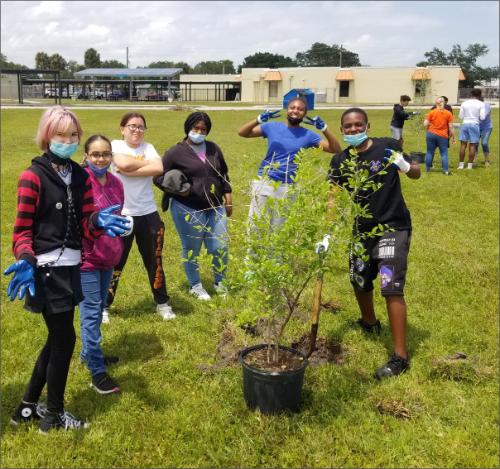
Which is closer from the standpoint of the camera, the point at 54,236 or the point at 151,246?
the point at 54,236

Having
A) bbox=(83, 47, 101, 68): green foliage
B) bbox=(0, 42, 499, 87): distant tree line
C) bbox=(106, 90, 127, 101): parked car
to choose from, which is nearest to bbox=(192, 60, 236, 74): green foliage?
bbox=(0, 42, 499, 87): distant tree line

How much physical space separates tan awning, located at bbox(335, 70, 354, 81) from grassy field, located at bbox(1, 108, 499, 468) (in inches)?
2546

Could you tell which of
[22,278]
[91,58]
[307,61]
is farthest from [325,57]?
[22,278]

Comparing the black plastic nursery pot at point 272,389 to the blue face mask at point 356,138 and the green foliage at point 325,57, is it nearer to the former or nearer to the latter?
the blue face mask at point 356,138

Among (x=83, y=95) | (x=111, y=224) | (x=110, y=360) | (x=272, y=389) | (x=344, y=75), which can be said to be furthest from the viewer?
(x=83, y=95)

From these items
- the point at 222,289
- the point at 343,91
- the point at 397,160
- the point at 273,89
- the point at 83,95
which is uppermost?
the point at 273,89

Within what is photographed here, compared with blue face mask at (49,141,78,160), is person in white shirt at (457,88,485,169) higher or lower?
higher

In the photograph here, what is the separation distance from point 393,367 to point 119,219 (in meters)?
2.43

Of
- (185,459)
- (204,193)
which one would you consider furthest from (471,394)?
(204,193)

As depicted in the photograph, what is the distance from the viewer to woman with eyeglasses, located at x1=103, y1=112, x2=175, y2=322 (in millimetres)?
4797

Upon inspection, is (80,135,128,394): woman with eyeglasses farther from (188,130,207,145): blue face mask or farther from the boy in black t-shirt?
the boy in black t-shirt

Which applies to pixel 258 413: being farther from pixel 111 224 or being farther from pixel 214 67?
pixel 214 67

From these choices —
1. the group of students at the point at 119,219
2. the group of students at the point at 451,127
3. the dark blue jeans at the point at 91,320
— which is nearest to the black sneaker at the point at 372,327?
the group of students at the point at 119,219

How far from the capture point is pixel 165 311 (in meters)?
5.30
